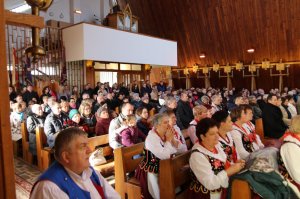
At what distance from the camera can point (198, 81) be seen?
16.2 metres

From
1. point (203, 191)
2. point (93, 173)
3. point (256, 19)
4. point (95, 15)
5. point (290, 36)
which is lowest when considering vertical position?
point (203, 191)

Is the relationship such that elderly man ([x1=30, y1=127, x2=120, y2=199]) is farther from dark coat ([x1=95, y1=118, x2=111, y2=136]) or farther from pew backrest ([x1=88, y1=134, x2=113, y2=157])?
dark coat ([x1=95, y1=118, x2=111, y2=136])

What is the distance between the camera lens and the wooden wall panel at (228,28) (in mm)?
12148

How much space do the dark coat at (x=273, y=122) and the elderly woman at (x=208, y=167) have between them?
3.38m

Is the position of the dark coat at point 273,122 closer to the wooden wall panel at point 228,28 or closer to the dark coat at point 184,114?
the dark coat at point 184,114

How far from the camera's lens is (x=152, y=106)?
6879mm

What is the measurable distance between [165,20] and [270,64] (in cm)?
612

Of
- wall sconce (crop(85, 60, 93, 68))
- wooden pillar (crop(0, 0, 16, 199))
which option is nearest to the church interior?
wooden pillar (crop(0, 0, 16, 199))

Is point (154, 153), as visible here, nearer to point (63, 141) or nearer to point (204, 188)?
point (204, 188)

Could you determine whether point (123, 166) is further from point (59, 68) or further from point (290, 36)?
point (290, 36)

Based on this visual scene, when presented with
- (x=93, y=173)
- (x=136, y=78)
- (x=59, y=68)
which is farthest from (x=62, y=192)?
(x=136, y=78)

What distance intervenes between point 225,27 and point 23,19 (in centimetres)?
1359

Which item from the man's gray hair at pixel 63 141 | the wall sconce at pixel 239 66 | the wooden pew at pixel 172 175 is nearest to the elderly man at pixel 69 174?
the man's gray hair at pixel 63 141

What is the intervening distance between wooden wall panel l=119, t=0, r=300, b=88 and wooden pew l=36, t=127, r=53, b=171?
11.3 metres
